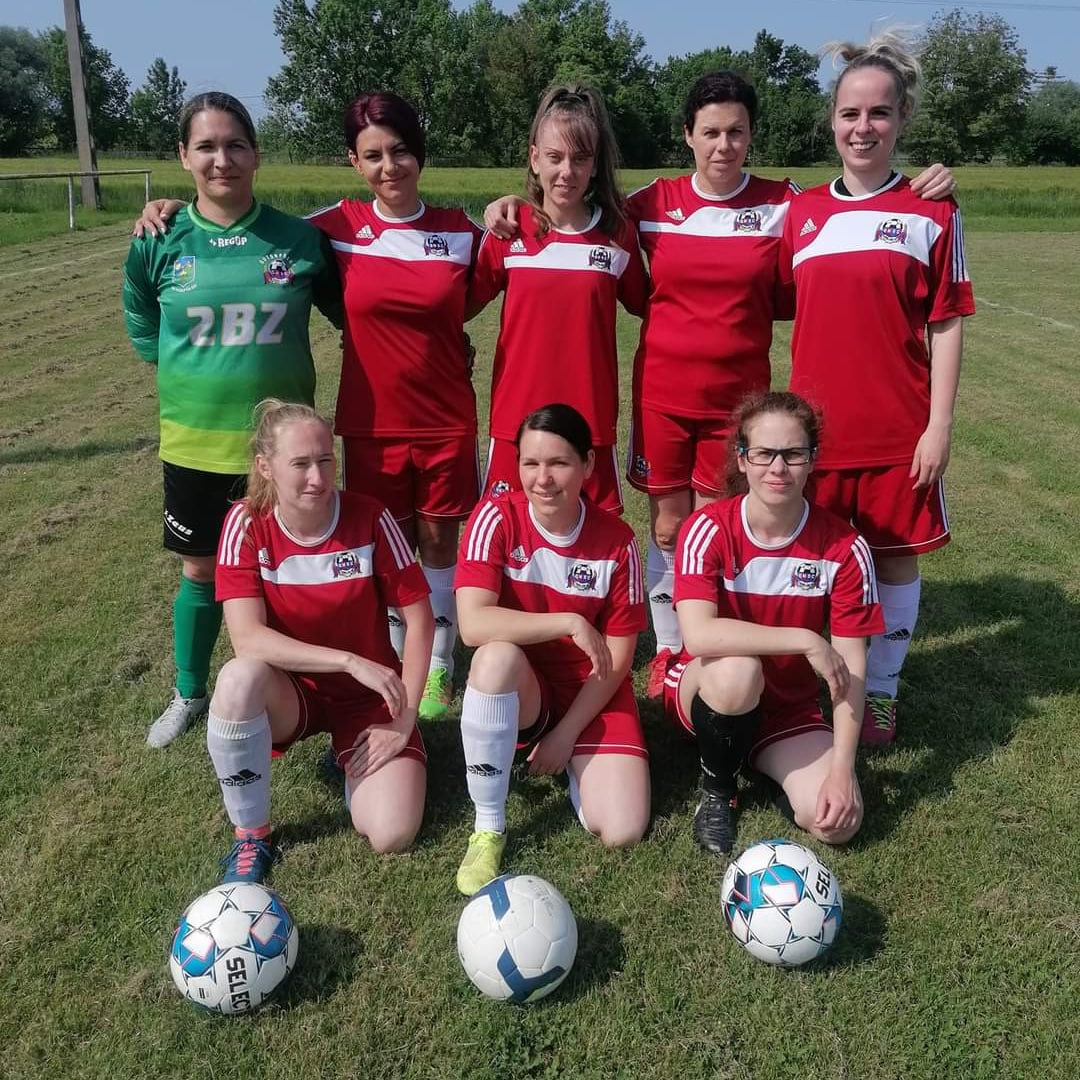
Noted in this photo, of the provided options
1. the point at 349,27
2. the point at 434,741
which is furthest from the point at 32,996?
the point at 349,27

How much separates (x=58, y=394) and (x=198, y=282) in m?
6.59

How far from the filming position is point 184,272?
10.1 ft

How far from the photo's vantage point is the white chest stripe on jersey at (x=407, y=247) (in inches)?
128

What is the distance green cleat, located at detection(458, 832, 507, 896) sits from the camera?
266cm

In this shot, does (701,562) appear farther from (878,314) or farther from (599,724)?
(878,314)

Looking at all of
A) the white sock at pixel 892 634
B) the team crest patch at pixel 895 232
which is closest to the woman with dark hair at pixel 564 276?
the team crest patch at pixel 895 232

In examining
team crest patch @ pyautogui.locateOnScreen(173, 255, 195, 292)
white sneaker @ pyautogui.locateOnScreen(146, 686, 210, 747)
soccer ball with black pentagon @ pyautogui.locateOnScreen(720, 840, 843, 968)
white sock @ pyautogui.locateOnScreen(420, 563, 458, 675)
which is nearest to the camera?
soccer ball with black pentagon @ pyautogui.locateOnScreen(720, 840, 843, 968)

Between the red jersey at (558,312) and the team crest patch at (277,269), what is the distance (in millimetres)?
657

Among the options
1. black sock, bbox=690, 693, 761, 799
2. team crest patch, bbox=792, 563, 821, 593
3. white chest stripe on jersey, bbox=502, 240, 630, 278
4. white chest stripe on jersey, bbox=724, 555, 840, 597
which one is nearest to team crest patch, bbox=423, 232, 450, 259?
white chest stripe on jersey, bbox=502, 240, 630, 278

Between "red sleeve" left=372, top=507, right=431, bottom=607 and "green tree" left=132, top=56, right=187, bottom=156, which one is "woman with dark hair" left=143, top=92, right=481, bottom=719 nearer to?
"red sleeve" left=372, top=507, right=431, bottom=607

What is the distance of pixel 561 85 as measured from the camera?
313cm

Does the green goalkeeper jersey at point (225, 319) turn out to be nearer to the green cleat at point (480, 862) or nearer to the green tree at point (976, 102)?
the green cleat at point (480, 862)

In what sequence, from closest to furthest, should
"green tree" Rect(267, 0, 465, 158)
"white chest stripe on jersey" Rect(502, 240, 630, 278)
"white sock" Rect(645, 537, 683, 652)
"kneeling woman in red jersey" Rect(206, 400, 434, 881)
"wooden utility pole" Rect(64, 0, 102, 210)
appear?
"kneeling woman in red jersey" Rect(206, 400, 434, 881), "white chest stripe on jersey" Rect(502, 240, 630, 278), "white sock" Rect(645, 537, 683, 652), "wooden utility pole" Rect(64, 0, 102, 210), "green tree" Rect(267, 0, 465, 158)

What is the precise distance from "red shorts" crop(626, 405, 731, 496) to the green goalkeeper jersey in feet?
4.28
